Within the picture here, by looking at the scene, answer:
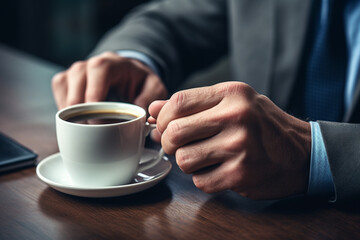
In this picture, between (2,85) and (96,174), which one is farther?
(2,85)

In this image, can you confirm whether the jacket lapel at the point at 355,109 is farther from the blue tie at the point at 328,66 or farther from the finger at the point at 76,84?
the finger at the point at 76,84

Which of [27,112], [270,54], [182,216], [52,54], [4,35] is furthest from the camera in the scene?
[52,54]

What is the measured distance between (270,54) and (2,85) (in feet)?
2.39

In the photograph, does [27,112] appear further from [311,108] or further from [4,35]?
[4,35]

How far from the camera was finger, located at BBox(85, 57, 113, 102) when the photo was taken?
730mm

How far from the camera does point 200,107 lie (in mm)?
508

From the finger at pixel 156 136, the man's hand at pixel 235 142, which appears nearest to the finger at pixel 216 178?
the man's hand at pixel 235 142

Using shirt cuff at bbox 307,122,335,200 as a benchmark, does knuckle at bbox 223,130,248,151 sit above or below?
above

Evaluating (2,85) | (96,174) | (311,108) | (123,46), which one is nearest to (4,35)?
(2,85)

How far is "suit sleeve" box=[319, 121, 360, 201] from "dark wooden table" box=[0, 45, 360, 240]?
22 mm

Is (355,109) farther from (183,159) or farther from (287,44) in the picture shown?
(183,159)

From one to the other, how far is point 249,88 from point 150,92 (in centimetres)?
34

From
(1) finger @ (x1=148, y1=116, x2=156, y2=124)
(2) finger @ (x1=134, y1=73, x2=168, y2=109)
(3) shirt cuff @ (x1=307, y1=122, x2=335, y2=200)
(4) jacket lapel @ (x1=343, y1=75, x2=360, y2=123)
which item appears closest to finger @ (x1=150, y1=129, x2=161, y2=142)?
(2) finger @ (x1=134, y1=73, x2=168, y2=109)

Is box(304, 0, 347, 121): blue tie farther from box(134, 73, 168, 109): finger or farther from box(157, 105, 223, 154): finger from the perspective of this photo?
box(157, 105, 223, 154): finger
